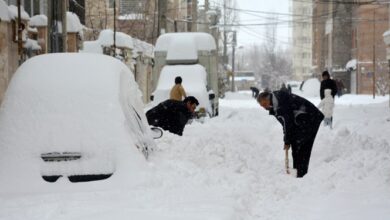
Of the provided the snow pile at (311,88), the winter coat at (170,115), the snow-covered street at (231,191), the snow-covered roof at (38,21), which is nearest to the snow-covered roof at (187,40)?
the snow-covered roof at (38,21)

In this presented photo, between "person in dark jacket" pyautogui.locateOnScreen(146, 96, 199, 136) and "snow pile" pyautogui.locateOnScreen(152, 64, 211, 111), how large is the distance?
317 inches

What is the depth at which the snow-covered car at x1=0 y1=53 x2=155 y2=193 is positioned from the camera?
18.4 ft

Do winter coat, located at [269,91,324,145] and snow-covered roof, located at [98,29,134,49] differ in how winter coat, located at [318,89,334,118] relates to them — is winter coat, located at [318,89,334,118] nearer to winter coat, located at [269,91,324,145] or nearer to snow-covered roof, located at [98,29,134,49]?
winter coat, located at [269,91,324,145]

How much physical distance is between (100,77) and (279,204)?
2.26m

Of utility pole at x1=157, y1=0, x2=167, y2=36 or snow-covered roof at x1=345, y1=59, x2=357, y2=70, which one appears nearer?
utility pole at x1=157, y1=0, x2=167, y2=36

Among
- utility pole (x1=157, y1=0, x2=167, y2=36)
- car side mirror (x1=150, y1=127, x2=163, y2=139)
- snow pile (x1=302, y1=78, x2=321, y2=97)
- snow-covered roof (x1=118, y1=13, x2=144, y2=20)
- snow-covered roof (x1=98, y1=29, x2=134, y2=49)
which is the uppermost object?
snow-covered roof (x1=118, y1=13, x2=144, y2=20)

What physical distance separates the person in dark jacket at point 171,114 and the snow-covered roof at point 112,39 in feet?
47.2

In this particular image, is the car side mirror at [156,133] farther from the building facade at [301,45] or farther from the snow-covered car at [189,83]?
the building facade at [301,45]

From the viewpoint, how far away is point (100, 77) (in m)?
6.38

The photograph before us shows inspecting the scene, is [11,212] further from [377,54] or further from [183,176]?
[377,54]

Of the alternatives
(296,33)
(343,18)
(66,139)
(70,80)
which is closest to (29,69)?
Answer: (70,80)

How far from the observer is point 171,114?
1134cm

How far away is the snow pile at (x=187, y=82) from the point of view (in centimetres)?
1988

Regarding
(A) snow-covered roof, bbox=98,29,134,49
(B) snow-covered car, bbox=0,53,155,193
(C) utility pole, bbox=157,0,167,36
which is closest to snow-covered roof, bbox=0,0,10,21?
(B) snow-covered car, bbox=0,53,155,193
